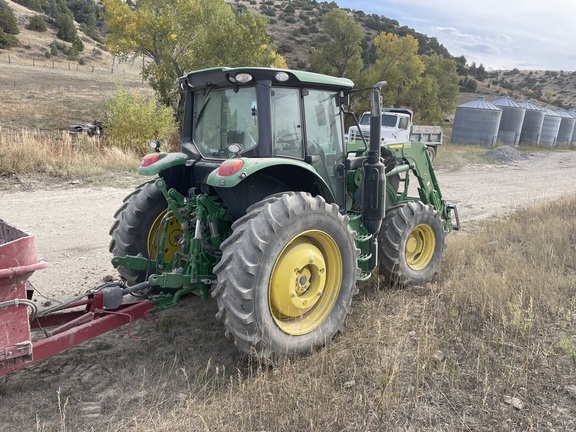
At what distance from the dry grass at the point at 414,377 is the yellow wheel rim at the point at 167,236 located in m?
1.27

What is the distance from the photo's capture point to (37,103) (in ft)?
82.6

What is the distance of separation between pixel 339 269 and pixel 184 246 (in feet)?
4.53

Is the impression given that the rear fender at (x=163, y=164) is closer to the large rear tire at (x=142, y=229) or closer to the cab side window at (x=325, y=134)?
the large rear tire at (x=142, y=229)

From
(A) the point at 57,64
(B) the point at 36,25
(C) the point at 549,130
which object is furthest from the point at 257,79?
(B) the point at 36,25

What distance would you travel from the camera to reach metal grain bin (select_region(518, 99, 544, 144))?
35.8m

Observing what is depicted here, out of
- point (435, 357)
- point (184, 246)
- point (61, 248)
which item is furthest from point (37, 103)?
point (435, 357)

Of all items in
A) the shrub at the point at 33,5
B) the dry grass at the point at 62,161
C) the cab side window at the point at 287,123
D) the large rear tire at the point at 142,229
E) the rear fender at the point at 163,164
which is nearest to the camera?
the cab side window at the point at 287,123

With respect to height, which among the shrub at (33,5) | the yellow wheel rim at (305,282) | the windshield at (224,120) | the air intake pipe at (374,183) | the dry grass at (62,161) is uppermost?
the shrub at (33,5)

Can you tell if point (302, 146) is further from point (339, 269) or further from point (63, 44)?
point (63, 44)

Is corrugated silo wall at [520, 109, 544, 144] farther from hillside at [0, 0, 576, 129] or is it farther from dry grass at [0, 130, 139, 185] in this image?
dry grass at [0, 130, 139, 185]

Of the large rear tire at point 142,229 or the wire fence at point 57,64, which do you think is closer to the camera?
the large rear tire at point 142,229

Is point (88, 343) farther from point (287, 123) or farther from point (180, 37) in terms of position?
point (180, 37)

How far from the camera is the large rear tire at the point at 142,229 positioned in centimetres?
448

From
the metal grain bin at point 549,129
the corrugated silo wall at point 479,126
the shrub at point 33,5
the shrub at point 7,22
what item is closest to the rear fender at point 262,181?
the corrugated silo wall at point 479,126
